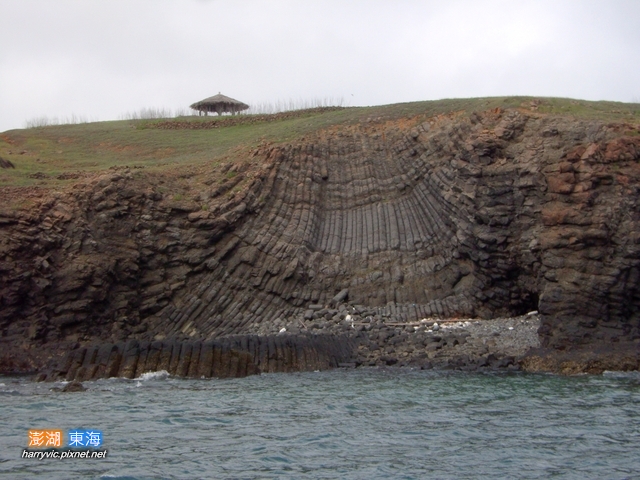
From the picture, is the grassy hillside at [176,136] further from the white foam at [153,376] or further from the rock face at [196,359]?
the white foam at [153,376]

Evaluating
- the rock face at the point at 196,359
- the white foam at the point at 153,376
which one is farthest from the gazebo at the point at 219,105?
the white foam at the point at 153,376

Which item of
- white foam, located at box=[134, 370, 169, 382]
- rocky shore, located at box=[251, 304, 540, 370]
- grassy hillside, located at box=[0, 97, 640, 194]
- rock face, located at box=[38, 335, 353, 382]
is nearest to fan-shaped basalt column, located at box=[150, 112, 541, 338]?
rocky shore, located at box=[251, 304, 540, 370]

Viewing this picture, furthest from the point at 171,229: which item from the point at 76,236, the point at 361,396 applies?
the point at 361,396

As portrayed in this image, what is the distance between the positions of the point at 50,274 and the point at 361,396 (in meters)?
14.5

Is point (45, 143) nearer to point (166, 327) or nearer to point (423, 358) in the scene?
point (166, 327)

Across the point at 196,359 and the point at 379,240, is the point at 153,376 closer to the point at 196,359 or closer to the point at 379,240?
the point at 196,359

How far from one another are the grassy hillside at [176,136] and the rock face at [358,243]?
2124 millimetres

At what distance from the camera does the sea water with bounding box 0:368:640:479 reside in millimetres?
12438

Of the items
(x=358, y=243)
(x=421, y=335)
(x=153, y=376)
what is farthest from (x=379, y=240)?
(x=153, y=376)

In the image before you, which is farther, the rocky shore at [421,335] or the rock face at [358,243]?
the rock face at [358,243]

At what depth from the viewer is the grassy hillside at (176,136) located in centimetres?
3278

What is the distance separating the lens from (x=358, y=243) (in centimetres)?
3238

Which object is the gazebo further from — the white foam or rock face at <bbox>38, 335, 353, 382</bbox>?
the white foam

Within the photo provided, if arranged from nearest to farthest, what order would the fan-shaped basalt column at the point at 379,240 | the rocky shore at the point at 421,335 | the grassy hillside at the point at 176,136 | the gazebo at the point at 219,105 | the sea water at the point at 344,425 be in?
the sea water at the point at 344,425
the rocky shore at the point at 421,335
the fan-shaped basalt column at the point at 379,240
the grassy hillside at the point at 176,136
the gazebo at the point at 219,105
